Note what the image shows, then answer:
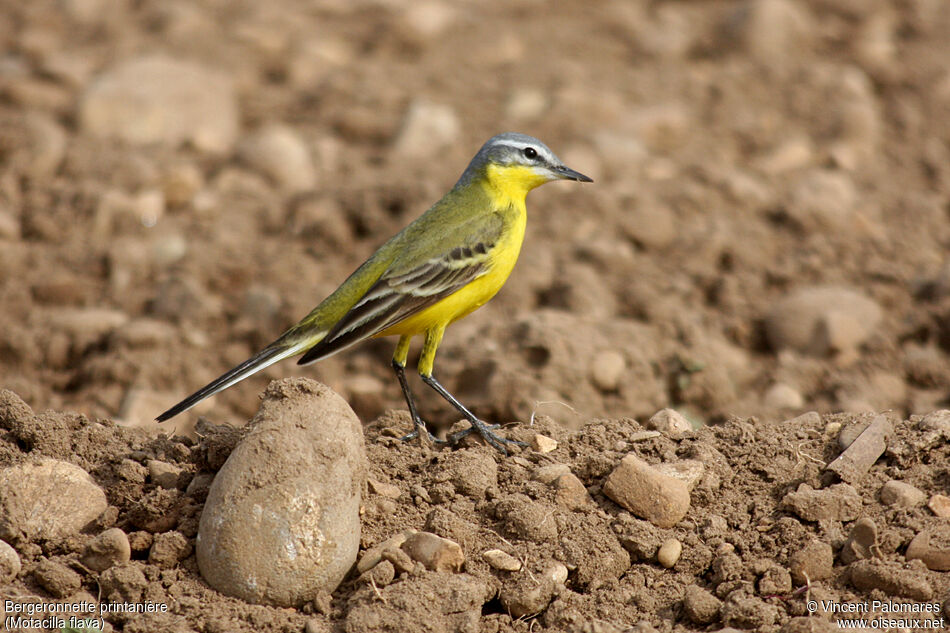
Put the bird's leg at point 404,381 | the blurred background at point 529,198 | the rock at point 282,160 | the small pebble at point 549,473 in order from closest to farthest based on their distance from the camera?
the small pebble at point 549,473
the bird's leg at point 404,381
the blurred background at point 529,198
the rock at point 282,160

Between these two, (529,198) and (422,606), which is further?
(529,198)

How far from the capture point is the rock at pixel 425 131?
1173 centimetres

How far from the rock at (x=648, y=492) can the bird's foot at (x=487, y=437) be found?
2.53ft

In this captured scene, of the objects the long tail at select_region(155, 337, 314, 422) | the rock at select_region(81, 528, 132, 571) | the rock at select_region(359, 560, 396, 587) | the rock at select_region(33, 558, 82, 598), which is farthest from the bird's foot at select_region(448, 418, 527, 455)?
the rock at select_region(33, 558, 82, 598)

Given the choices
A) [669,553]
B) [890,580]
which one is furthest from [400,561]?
[890,580]

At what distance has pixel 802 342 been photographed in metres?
8.86

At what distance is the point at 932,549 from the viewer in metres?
4.93

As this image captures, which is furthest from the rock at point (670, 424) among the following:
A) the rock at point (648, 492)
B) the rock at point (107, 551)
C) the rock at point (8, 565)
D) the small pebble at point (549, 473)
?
the rock at point (8, 565)

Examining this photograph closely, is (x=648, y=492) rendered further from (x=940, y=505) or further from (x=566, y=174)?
(x=566, y=174)

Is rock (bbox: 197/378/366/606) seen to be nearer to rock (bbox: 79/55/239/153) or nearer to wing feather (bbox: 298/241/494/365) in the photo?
wing feather (bbox: 298/241/494/365)

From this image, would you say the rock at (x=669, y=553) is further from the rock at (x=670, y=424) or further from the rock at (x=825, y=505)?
the rock at (x=670, y=424)

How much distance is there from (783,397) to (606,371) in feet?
4.59

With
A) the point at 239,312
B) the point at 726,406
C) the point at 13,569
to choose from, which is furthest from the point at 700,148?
the point at 13,569

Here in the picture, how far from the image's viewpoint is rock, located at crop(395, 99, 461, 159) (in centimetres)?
1173
